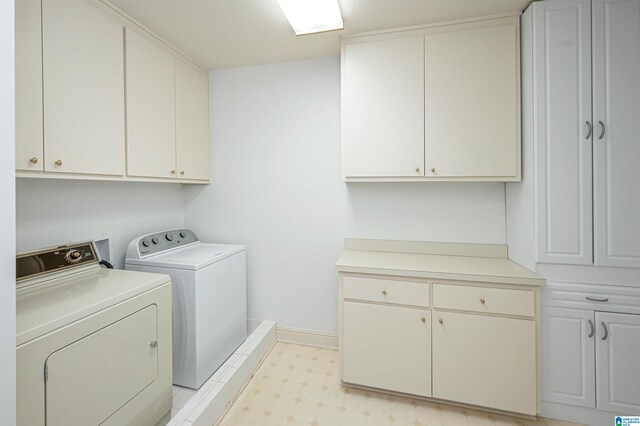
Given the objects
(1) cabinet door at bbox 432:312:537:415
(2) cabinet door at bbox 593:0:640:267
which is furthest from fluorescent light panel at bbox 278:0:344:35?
(1) cabinet door at bbox 432:312:537:415

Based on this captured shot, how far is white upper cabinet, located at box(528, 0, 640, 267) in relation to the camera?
1.51m

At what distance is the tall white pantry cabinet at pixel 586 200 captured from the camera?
1515mm

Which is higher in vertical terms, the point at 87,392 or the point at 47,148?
the point at 47,148

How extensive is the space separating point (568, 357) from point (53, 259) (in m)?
2.81

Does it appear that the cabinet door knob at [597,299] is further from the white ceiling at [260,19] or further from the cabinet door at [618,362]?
the white ceiling at [260,19]

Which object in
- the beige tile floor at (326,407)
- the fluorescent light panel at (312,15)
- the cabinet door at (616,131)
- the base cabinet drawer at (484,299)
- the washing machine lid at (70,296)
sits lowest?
the beige tile floor at (326,407)

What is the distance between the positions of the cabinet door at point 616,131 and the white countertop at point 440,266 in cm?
44

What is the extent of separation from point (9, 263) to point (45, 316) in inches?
14.7

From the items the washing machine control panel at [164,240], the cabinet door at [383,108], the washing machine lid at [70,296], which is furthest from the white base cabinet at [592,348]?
the washing machine control panel at [164,240]

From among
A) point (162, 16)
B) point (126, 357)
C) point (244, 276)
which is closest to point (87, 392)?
point (126, 357)

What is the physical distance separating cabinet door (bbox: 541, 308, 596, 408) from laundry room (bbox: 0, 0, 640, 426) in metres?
0.01

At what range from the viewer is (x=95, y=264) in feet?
5.45

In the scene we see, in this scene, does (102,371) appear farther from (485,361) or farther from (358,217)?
(485,361)

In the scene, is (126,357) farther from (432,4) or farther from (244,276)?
(432,4)
